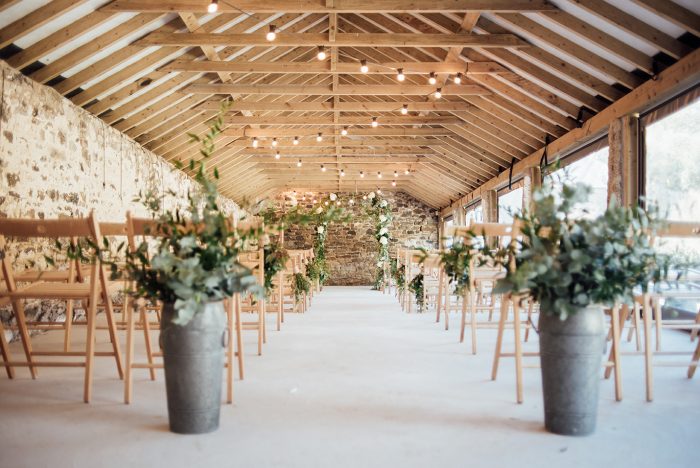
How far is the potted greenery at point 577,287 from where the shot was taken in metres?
2.02

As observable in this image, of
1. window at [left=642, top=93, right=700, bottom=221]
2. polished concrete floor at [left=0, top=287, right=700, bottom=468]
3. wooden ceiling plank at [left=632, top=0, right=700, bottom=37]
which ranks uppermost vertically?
wooden ceiling plank at [left=632, top=0, right=700, bottom=37]

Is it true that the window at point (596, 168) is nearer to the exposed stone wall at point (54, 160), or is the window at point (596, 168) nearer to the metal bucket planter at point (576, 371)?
the metal bucket planter at point (576, 371)

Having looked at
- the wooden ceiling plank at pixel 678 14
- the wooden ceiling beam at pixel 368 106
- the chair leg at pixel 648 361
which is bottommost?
the chair leg at pixel 648 361

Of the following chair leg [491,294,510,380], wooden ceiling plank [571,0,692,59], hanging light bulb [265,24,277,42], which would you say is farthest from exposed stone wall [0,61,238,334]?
wooden ceiling plank [571,0,692,59]

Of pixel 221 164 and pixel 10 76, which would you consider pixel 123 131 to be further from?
pixel 221 164

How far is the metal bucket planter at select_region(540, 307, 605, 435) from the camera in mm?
2043

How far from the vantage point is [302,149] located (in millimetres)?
11711

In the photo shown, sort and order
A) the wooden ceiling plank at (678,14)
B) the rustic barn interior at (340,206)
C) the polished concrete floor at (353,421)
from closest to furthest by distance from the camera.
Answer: the polished concrete floor at (353,421)
the rustic barn interior at (340,206)
the wooden ceiling plank at (678,14)

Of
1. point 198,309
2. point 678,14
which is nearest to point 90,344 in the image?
point 198,309

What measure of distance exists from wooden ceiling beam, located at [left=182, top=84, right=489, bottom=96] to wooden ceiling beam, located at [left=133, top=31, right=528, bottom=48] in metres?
1.48

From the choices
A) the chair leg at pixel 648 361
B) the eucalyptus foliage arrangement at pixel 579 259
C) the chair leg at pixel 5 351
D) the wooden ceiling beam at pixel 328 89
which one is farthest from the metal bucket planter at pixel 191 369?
the wooden ceiling beam at pixel 328 89

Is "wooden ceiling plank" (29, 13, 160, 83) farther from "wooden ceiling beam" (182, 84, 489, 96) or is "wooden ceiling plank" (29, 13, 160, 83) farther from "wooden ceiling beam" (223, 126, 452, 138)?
"wooden ceiling beam" (223, 126, 452, 138)

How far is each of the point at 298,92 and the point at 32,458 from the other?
6409 mm

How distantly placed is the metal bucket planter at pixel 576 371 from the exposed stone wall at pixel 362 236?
44.2 ft
